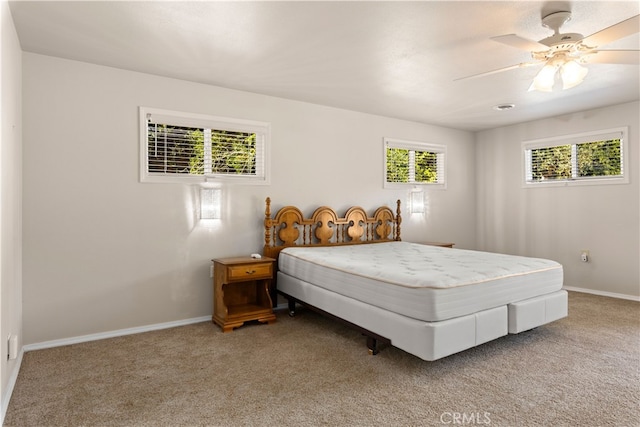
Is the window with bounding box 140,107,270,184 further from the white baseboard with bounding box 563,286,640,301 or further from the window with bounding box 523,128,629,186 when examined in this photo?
the white baseboard with bounding box 563,286,640,301

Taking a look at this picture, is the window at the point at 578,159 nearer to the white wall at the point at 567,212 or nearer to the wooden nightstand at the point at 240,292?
the white wall at the point at 567,212

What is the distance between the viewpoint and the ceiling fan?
242cm

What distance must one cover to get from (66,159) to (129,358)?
1.78m

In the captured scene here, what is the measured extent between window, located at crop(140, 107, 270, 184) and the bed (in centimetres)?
52

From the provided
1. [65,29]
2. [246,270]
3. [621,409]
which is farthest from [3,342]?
[621,409]

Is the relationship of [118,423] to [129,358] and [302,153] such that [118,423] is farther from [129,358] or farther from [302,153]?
[302,153]

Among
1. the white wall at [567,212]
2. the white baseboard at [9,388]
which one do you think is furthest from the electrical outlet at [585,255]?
the white baseboard at [9,388]

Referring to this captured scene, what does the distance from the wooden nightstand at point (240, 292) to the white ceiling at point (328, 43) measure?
184cm

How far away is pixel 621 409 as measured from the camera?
2.19 m

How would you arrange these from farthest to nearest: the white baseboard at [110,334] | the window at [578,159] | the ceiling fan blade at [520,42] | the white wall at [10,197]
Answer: the window at [578,159] → the white baseboard at [110,334] → the ceiling fan blade at [520,42] → the white wall at [10,197]

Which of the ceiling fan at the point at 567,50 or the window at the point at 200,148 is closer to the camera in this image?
the ceiling fan at the point at 567,50

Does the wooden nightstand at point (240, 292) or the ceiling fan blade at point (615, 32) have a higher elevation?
the ceiling fan blade at point (615, 32)

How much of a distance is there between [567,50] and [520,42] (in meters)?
0.42

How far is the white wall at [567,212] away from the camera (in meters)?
4.78
